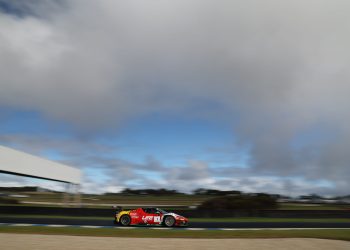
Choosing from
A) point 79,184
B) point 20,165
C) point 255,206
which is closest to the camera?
point 20,165

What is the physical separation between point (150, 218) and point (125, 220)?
4.17 ft

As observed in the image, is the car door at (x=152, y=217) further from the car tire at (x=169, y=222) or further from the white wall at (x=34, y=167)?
the white wall at (x=34, y=167)

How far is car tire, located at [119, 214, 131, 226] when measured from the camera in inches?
659

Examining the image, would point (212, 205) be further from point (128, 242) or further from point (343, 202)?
point (128, 242)

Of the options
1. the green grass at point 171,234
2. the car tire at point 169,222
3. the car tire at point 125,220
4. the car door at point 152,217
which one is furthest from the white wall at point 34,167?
the car tire at point 169,222

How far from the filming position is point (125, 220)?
16797 millimetres

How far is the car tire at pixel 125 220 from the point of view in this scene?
54.9ft

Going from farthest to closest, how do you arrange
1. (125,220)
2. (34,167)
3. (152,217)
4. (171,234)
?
(34,167) < (125,220) < (152,217) < (171,234)

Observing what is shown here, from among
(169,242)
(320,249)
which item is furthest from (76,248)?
(320,249)

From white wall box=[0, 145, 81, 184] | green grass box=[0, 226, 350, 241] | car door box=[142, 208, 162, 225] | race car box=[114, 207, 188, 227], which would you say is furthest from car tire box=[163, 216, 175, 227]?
white wall box=[0, 145, 81, 184]

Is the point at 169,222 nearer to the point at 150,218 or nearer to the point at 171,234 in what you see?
the point at 150,218

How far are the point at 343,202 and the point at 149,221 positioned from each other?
29218mm

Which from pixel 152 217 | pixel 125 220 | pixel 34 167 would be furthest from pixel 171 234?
pixel 34 167

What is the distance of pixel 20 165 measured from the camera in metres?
23.8
